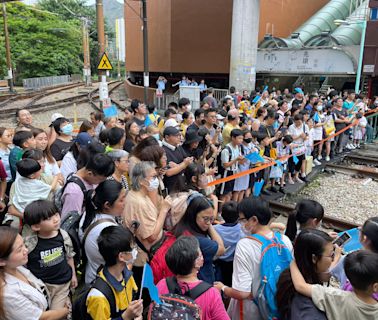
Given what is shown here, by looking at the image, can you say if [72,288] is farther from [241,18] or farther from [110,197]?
[241,18]

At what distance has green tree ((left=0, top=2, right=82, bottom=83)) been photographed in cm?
3909

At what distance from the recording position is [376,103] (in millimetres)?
13984

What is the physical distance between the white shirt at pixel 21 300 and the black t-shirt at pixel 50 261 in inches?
14.2

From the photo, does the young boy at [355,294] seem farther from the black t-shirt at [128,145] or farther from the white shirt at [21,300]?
the black t-shirt at [128,145]

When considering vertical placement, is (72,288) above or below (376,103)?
below

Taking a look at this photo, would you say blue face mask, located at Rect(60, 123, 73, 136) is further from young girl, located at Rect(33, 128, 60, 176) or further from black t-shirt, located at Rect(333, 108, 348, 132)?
black t-shirt, located at Rect(333, 108, 348, 132)

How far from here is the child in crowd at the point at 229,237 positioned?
3184 millimetres

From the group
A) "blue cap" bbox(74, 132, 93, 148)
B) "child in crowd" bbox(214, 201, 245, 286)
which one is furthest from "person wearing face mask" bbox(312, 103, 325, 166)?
"child in crowd" bbox(214, 201, 245, 286)

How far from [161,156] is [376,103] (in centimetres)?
1310

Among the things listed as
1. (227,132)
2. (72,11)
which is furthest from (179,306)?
(72,11)

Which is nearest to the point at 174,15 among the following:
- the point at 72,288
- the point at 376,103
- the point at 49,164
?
the point at 376,103

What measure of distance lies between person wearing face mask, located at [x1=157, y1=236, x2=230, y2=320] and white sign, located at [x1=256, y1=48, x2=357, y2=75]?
1740 cm

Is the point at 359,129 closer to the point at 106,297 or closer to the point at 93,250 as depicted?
the point at 93,250

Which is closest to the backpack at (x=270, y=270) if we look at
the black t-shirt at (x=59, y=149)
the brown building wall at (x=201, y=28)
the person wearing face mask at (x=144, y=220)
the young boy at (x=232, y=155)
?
the person wearing face mask at (x=144, y=220)
